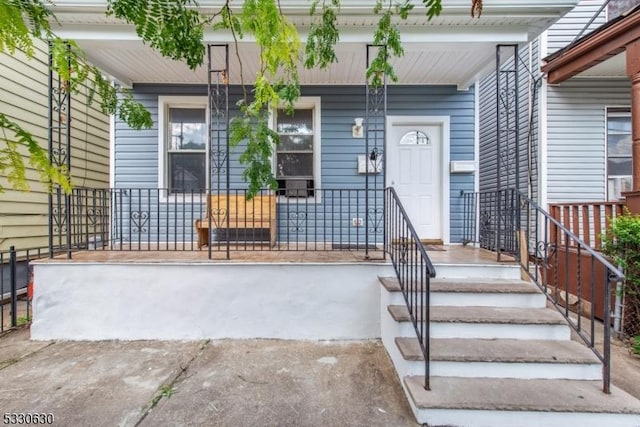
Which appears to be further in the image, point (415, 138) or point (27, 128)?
point (415, 138)

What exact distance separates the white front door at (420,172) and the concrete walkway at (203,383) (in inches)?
103

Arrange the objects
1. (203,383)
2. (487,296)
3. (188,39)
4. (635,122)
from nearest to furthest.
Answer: (188,39) < (203,383) < (487,296) < (635,122)

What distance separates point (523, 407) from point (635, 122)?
3505 mm

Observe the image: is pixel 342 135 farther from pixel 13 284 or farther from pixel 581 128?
pixel 13 284

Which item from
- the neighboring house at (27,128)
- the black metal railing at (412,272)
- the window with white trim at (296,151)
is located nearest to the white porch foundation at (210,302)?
the black metal railing at (412,272)

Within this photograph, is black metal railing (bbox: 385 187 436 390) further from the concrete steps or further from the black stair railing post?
the black stair railing post

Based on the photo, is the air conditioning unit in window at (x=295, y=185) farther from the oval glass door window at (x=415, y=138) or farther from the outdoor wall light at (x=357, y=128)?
the oval glass door window at (x=415, y=138)

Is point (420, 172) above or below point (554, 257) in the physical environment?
above

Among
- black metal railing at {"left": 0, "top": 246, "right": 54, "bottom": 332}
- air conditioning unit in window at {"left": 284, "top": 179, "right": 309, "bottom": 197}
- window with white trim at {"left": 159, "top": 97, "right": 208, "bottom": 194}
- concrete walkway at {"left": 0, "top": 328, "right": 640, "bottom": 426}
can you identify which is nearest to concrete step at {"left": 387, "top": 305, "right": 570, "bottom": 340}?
concrete walkway at {"left": 0, "top": 328, "right": 640, "bottom": 426}

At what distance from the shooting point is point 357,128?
525 cm

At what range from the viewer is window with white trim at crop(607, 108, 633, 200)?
5.29 meters

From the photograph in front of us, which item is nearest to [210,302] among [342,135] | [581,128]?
[342,135]

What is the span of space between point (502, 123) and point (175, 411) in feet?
21.6

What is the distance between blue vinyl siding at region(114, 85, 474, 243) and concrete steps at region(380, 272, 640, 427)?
7.55 ft
